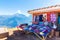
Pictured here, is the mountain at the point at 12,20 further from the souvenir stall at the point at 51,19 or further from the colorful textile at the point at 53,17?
the colorful textile at the point at 53,17

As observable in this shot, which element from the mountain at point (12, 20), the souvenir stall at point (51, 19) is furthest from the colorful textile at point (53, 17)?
the mountain at point (12, 20)

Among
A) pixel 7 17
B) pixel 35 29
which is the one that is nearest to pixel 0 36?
pixel 35 29

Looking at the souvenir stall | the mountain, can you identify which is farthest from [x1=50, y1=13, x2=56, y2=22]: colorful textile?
the mountain

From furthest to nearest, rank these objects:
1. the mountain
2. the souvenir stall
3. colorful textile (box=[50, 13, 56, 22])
Answer: the mountain → colorful textile (box=[50, 13, 56, 22]) → the souvenir stall

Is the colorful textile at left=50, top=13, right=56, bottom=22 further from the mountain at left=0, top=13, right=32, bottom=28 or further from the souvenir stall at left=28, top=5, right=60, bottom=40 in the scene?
the mountain at left=0, top=13, right=32, bottom=28

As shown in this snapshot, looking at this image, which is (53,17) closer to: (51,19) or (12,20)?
(51,19)

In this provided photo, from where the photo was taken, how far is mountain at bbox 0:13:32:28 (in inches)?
579

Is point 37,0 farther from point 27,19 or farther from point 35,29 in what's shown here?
point 35,29

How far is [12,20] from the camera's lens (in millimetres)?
14891

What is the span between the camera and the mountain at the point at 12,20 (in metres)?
14.7

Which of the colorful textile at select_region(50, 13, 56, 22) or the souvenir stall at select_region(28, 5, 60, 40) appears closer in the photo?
the souvenir stall at select_region(28, 5, 60, 40)

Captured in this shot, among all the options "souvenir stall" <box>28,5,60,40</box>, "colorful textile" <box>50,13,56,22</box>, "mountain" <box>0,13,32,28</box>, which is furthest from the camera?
"mountain" <box>0,13,32,28</box>

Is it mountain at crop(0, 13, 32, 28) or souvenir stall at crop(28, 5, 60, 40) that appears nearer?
souvenir stall at crop(28, 5, 60, 40)

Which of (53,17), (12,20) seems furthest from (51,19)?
(12,20)
